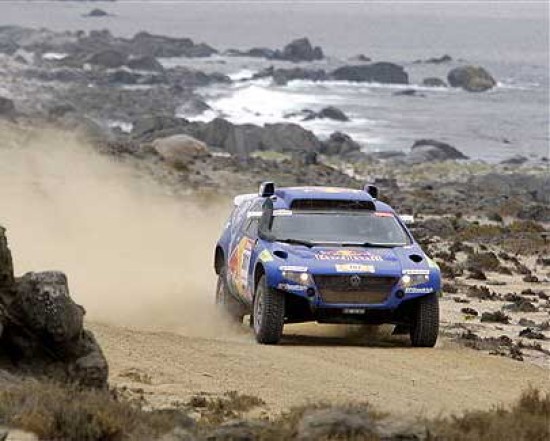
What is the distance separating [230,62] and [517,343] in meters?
123

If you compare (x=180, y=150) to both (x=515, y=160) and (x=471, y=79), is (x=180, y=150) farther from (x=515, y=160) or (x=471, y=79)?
(x=471, y=79)

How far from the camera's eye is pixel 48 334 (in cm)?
1028

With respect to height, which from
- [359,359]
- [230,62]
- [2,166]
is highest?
[359,359]

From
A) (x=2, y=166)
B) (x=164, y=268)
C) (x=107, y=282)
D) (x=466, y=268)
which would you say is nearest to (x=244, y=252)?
(x=107, y=282)

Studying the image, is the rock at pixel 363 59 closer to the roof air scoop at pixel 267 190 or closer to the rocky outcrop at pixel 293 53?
the rocky outcrop at pixel 293 53

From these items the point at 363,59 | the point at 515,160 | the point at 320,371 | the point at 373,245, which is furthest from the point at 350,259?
the point at 363,59

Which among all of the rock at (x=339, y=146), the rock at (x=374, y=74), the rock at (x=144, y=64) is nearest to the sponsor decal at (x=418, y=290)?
the rock at (x=339, y=146)

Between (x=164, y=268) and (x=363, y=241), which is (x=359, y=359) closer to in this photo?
(x=363, y=241)

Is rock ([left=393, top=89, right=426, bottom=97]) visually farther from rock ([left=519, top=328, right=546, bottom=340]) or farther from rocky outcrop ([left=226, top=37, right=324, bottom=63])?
rock ([left=519, top=328, right=546, bottom=340])

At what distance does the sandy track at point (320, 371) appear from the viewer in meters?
11.3

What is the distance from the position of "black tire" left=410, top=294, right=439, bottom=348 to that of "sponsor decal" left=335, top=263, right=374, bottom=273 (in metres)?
0.64

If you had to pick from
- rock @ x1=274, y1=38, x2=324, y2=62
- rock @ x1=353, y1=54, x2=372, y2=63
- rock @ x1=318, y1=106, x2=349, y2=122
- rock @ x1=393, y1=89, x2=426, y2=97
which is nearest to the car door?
rock @ x1=318, y1=106, x2=349, y2=122

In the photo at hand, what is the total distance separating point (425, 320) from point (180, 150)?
91.3 ft

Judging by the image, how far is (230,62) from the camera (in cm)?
13788
